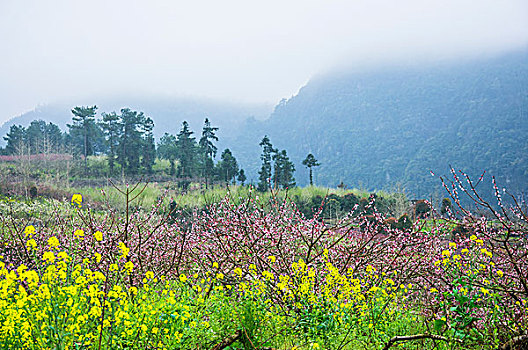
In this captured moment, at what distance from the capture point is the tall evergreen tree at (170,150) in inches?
1273

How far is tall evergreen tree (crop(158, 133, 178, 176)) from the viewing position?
106ft

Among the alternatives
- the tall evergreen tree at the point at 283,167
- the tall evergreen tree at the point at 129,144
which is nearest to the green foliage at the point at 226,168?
the tall evergreen tree at the point at 283,167


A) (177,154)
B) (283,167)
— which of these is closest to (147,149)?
(177,154)

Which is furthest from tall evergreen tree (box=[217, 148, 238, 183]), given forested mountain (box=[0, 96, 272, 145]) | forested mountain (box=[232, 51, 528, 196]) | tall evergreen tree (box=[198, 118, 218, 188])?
forested mountain (box=[0, 96, 272, 145])

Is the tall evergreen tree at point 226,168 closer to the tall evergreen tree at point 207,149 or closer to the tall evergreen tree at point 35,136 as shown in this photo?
the tall evergreen tree at point 207,149

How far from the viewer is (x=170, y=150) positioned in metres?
35.0

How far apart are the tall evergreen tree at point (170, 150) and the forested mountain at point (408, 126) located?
34832 millimetres

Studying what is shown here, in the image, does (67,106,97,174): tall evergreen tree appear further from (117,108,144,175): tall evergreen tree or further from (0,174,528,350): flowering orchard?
(0,174,528,350): flowering orchard

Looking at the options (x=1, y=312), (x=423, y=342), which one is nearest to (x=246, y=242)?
(x=423, y=342)

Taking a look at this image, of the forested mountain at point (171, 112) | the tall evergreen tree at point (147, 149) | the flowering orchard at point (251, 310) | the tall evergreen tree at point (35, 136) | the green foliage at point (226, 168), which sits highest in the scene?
the forested mountain at point (171, 112)

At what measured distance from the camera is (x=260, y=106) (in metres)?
174

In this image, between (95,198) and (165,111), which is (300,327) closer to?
(95,198)

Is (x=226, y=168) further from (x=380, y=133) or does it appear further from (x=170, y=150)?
(x=380, y=133)

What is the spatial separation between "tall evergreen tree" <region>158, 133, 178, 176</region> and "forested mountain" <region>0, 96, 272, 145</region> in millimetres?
98666
